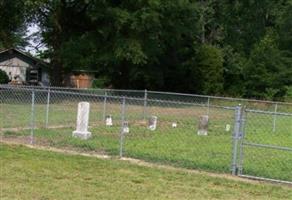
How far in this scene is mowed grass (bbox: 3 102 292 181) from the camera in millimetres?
12352

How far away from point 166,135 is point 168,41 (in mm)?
24858

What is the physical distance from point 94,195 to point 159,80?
35.8m

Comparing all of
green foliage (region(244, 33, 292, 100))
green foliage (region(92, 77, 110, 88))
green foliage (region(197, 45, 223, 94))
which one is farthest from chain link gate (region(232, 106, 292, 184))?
green foliage (region(92, 77, 110, 88))

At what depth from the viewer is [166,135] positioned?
17.7m

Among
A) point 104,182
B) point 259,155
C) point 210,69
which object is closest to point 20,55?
point 210,69

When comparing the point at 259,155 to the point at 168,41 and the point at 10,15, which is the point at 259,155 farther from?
the point at 168,41

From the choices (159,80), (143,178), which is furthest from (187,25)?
(143,178)

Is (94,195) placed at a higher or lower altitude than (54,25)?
lower

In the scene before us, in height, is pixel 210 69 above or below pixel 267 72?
below

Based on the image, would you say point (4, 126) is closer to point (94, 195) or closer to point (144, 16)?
point (94, 195)

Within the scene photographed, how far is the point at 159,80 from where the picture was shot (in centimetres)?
4412

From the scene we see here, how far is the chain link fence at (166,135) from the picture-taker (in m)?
11.8

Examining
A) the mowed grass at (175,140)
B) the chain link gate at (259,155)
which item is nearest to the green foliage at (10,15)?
the mowed grass at (175,140)

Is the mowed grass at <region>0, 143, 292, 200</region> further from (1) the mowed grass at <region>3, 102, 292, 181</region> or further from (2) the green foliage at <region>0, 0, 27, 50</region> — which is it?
(2) the green foliage at <region>0, 0, 27, 50</region>
